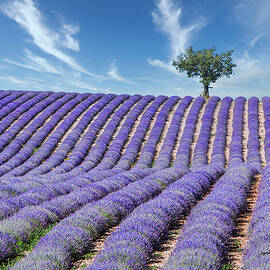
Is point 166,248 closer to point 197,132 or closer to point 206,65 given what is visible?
point 197,132

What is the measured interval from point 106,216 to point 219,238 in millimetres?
2776

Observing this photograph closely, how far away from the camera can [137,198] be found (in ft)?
29.4

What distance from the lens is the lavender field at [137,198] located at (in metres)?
5.36

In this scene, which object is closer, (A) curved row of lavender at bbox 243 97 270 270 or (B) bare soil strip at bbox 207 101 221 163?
(A) curved row of lavender at bbox 243 97 270 270

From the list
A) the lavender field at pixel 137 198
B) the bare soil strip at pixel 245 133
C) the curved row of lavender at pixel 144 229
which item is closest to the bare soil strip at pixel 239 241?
the lavender field at pixel 137 198

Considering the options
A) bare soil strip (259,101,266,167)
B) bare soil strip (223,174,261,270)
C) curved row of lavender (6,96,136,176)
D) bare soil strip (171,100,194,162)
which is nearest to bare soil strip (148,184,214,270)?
bare soil strip (223,174,261,270)

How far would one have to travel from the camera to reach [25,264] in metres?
4.67

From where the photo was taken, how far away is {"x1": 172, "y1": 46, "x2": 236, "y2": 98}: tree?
150 ft

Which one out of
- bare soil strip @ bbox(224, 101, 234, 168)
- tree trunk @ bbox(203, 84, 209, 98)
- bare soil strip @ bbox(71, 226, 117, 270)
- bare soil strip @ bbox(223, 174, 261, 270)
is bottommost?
bare soil strip @ bbox(71, 226, 117, 270)

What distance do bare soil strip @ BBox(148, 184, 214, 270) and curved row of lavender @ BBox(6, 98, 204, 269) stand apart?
1.36 meters

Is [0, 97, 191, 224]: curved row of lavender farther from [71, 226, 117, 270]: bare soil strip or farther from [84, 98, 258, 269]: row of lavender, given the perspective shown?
[84, 98, 258, 269]: row of lavender

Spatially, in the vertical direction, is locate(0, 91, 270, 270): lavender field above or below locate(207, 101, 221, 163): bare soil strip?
below

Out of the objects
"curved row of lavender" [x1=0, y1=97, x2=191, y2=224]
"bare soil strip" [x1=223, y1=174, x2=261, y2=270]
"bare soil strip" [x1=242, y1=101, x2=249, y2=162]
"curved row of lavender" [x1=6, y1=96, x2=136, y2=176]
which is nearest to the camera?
"bare soil strip" [x1=223, y1=174, x2=261, y2=270]

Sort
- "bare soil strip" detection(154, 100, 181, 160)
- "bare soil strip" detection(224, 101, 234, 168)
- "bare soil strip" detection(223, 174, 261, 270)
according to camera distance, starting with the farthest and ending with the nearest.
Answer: "bare soil strip" detection(154, 100, 181, 160) < "bare soil strip" detection(224, 101, 234, 168) < "bare soil strip" detection(223, 174, 261, 270)
